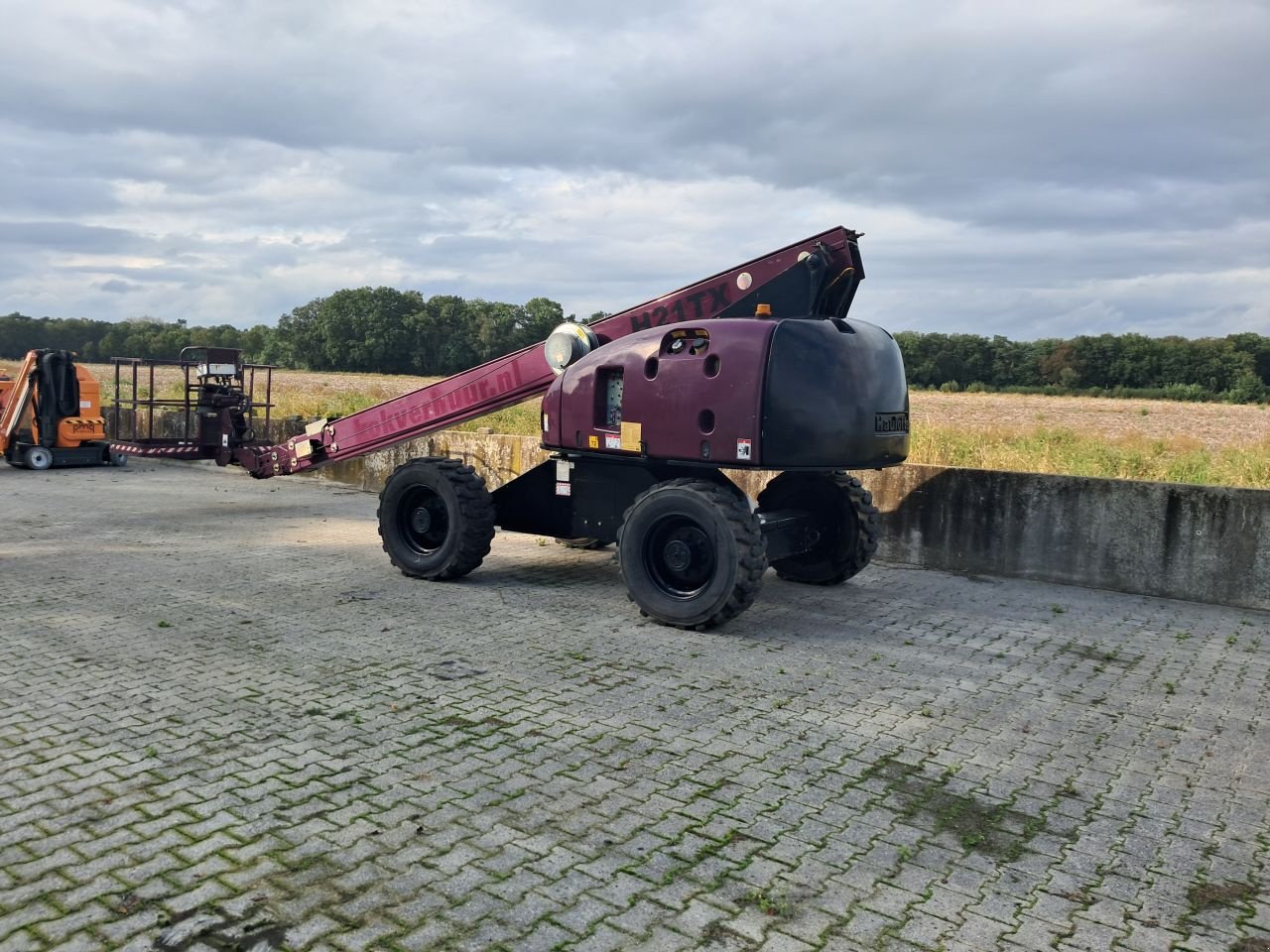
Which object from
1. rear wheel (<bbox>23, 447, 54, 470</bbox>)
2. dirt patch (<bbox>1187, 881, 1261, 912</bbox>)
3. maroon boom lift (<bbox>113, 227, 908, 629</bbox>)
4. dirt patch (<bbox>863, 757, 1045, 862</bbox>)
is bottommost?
dirt patch (<bbox>1187, 881, 1261, 912</bbox>)

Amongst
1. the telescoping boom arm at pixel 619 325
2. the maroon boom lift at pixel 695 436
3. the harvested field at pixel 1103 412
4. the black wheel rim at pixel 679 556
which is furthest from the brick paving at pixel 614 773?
the harvested field at pixel 1103 412

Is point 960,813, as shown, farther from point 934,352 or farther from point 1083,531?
point 934,352

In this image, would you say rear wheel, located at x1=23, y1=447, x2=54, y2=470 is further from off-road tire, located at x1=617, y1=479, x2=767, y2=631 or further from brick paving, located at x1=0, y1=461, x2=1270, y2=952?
off-road tire, located at x1=617, y1=479, x2=767, y2=631

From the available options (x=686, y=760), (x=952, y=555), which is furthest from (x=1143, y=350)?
(x=686, y=760)

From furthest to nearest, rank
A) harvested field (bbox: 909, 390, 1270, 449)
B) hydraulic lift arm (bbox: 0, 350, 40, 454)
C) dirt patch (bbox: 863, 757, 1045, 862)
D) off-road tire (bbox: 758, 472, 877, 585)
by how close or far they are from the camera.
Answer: harvested field (bbox: 909, 390, 1270, 449)
hydraulic lift arm (bbox: 0, 350, 40, 454)
off-road tire (bbox: 758, 472, 877, 585)
dirt patch (bbox: 863, 757, 1045, 862)

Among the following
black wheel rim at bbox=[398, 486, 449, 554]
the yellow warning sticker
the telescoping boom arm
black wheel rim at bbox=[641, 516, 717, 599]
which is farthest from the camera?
black wheel rim at bbox=[398, 486, 449, 554]

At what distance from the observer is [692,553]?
7645 mm

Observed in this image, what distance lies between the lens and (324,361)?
4866 centimetres

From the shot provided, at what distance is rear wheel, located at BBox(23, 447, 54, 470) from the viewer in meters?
17.9

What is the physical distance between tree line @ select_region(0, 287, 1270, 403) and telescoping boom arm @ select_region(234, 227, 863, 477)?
73.9ft

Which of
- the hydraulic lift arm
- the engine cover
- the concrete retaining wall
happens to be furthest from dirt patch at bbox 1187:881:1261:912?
the hydraulic lift arm

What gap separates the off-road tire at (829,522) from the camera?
9.07 meters

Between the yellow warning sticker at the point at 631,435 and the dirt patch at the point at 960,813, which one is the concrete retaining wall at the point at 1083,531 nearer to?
the yellow warning sticker at the point at 631,435

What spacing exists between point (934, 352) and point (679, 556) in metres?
36.1
